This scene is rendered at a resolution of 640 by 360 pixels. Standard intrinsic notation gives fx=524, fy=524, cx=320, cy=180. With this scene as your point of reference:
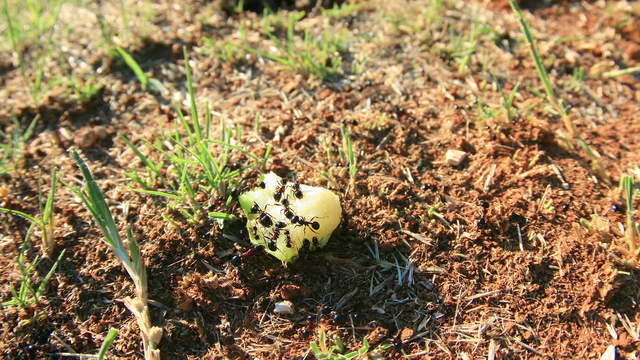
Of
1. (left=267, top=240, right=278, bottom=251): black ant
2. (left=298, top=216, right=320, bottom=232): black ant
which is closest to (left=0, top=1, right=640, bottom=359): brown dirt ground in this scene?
(left=267, top=240, right=278, bottom=251): black ant

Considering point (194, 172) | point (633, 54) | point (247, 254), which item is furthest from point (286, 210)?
point (633, 54)

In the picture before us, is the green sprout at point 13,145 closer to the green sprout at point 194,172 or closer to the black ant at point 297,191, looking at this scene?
the green sprout at point 194,172

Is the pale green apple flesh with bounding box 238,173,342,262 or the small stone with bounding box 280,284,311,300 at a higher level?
the pale green apple flesh with bounding box 238,173,342,262

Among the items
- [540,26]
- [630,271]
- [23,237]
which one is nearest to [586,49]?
[540,26]

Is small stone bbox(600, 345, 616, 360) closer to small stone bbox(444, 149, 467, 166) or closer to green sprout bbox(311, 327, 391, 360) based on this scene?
green sprout bbox(311, 327, 391, 360)

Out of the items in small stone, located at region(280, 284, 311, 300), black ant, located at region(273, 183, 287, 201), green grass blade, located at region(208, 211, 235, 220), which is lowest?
small stone, located at region(280, 284, 311, 300)

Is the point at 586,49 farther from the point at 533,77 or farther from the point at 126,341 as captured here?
the point at 126,341
